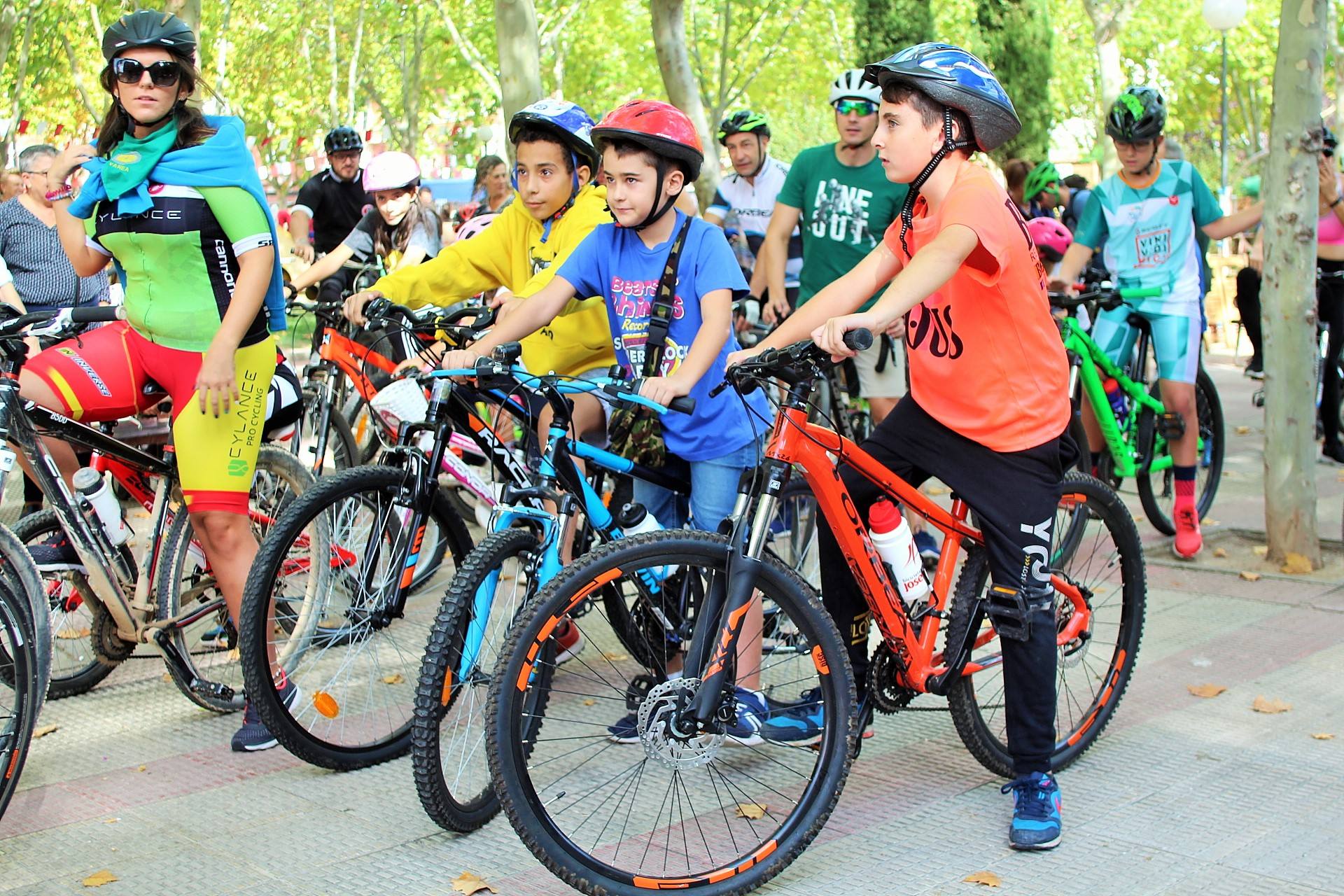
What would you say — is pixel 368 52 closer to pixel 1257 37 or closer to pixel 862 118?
pixel 1257 37

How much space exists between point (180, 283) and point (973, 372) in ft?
7.80

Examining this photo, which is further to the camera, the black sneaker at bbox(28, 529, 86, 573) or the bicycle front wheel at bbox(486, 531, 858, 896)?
the black sneaker at bbox(28, 529, 86, 573)

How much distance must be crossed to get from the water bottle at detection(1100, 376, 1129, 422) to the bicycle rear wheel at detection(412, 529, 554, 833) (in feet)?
13.5

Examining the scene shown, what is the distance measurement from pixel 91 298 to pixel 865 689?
6.40 m

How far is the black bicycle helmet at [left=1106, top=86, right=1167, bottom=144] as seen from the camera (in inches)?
262

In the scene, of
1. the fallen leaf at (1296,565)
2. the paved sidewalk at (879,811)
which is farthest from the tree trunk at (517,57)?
the paved sidewalk at (879,811)

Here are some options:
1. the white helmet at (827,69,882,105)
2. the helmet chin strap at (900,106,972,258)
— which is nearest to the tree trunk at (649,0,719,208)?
the white helmet at (827,69,882,105)

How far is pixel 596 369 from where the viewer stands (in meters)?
5.00

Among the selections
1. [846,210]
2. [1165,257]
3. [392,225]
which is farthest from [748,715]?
[392,225]

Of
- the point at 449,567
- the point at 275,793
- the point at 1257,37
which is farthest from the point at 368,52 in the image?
the point at 275,793

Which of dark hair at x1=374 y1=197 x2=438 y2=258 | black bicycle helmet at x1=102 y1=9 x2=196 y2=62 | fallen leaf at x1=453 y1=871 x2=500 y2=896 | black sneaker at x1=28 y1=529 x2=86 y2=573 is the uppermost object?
black bicycle helmet at x1=102 y1=9 x2=196 y2=62

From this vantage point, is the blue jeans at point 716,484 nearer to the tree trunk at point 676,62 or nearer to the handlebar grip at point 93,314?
the handlebar grip at point 93,314

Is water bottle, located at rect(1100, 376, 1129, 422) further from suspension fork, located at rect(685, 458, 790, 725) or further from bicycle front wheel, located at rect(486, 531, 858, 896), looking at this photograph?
suspension fork, located at rect(685, 458, 790, 725)

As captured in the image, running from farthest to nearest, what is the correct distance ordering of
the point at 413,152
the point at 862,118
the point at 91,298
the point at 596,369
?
1. the point at 413,152
2. the point at 91,298
3. the point at 862,118
4. the point at 596,369
